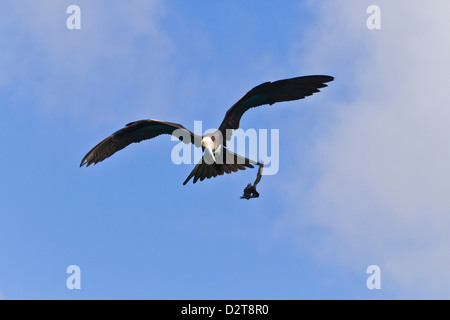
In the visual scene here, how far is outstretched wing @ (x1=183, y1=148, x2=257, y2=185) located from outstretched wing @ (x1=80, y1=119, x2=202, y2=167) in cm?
79

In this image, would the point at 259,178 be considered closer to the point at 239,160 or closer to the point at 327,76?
the point at 239,160

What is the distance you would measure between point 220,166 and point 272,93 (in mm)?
2300

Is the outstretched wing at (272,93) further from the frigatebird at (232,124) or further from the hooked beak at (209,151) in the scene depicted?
the hooked beak at (209,151)

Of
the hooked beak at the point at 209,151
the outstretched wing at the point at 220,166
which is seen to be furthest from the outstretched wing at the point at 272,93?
the hooked beak at the point at 209,151

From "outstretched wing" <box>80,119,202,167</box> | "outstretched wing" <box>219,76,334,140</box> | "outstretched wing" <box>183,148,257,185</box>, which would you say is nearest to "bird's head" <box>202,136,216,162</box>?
"outstretched wing" <box>183,148,257,185</box>

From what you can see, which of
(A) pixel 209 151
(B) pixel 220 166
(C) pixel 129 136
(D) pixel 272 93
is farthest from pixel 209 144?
(C) pixel 129 136

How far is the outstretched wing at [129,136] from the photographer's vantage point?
60.7ft

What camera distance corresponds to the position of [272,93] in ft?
58.8

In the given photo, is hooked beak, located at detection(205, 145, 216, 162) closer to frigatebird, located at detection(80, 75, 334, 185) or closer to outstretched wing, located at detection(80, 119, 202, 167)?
frigatebird, located at detection(80, 75, 334, 185)

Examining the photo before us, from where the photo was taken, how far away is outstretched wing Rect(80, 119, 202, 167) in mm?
18500

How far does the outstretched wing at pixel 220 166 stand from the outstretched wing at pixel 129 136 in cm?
79

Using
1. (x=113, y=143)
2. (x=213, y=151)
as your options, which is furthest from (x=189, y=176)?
(x=113, y=143)

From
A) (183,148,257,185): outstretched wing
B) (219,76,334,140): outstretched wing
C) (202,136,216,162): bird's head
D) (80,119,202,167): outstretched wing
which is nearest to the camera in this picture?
(202,136,216,162): bird's head
